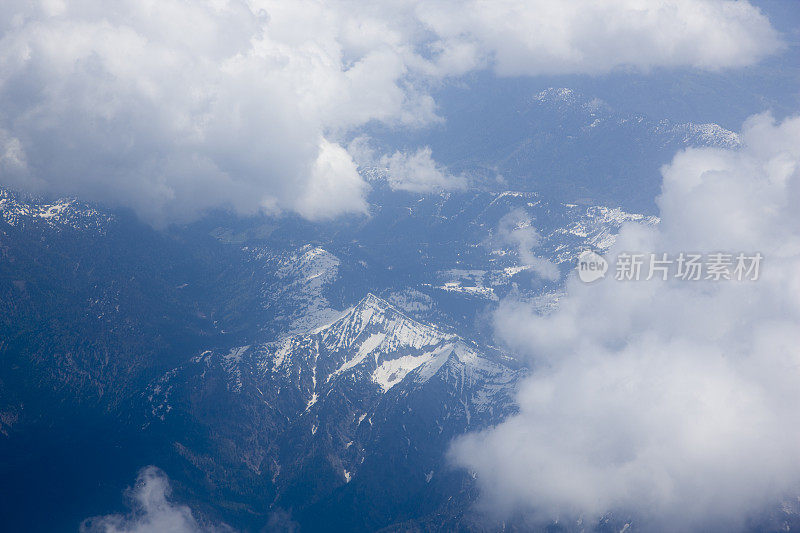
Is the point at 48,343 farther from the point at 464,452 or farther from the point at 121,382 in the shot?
the point at 464,452

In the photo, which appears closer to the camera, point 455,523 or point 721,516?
point 721,516

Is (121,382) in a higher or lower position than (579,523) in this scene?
higher

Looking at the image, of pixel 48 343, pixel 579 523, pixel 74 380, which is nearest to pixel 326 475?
pixel 579 523

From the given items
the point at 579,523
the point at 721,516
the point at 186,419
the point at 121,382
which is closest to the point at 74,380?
the point at 121,382

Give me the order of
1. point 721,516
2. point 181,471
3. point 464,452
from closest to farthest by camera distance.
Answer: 1. point 721,516
2. point 181,471
3. point 464,452

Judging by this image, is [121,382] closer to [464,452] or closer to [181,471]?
[181,471]

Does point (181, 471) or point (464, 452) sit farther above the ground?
point (464, 452)

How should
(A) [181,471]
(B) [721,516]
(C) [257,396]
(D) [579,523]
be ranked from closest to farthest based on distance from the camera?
(B) [721,516] < (D) [579,523] < (A) [181,471] < (C) [257,396]

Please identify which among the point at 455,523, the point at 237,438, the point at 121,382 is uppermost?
the point at 121,382

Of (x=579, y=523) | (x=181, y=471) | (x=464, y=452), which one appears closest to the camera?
(x=579, y=523)
